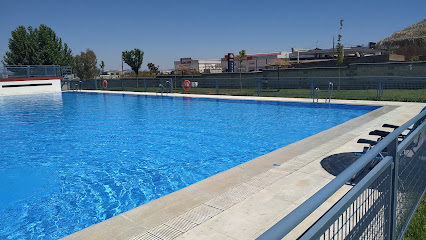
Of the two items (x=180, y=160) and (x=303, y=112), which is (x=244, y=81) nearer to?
(x=303, y=112)

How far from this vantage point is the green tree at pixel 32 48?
48000 millimetres

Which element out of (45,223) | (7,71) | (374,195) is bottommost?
(45,223)

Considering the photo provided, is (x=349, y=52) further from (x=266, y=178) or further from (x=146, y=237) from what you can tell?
(x=146, y=237)

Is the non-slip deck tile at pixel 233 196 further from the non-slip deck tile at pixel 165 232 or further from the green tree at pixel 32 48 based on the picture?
the green tree at pixel 32 48

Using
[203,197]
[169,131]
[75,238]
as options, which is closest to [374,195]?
[203,197]

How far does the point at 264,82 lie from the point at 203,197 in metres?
24.3

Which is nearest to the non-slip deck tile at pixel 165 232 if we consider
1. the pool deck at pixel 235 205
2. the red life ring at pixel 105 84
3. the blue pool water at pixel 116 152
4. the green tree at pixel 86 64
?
the pool deck at pixel 235 205

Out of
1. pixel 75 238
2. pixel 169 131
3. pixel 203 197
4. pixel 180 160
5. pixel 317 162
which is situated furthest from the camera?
pixel 169 131

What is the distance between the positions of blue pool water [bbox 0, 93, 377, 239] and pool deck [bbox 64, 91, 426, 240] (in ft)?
3.77

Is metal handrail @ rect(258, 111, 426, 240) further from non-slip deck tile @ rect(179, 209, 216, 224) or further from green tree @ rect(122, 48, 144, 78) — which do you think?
green tree @ rect(122, 48, 144, 78)

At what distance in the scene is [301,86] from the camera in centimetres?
2750

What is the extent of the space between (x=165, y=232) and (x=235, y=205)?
106cm

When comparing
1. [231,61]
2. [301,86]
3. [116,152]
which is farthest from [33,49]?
[116,152]

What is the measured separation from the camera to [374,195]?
2.41 m
